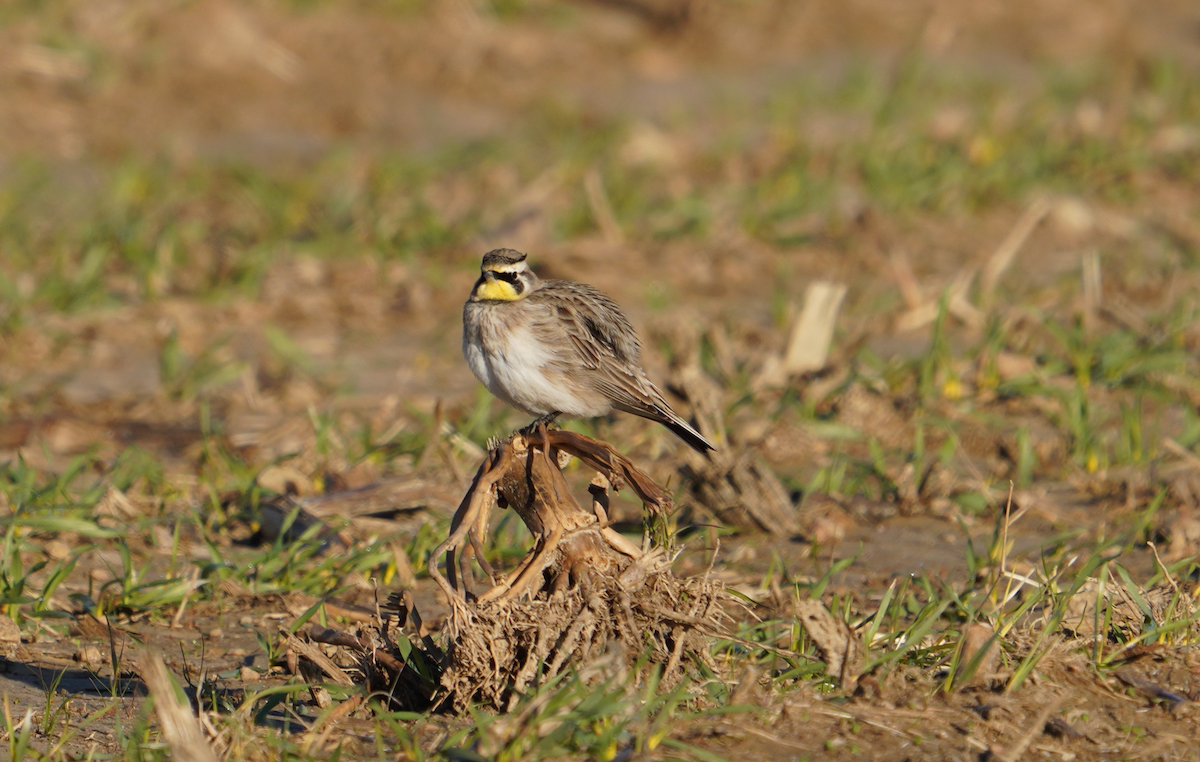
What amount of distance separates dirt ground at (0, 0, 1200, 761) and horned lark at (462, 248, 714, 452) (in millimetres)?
392

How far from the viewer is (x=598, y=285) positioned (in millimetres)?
8859

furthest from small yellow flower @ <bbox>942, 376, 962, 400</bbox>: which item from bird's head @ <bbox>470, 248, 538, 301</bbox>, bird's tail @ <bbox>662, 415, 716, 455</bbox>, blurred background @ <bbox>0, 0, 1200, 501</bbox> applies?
bird's head @ <bbox>470, 248, 538, 301</bbox>

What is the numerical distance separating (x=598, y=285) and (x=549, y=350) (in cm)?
395

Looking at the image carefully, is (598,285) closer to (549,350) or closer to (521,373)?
(549,350)

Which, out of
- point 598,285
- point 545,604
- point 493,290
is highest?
point 493,290

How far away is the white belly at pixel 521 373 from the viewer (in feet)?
15.9

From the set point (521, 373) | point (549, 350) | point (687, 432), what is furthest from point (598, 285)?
point (521, 373)

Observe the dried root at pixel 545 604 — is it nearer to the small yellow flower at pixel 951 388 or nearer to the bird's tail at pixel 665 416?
the bird's tail at pixel 665 416

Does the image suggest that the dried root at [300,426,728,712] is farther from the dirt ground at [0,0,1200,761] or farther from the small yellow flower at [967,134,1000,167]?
the small yellow flower at [967,134,1000,167]

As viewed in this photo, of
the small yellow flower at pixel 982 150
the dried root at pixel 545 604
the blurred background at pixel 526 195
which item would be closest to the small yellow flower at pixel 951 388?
the blurred background at pixel 526 195

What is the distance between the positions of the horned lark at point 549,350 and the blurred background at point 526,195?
1220 mm

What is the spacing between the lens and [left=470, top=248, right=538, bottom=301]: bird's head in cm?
499

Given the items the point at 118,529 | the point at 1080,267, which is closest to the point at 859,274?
the point at 1080,267

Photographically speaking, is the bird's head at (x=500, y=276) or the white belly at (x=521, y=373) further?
the bird's head at (x=500, y=276)
